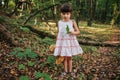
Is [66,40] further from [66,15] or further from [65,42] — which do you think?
[66,15]

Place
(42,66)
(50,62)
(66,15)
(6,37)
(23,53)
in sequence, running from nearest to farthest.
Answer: (66,15)
(42,66)
(50,62)
(23,53)
(6,37)

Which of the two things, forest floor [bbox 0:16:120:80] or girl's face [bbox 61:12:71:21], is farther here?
forest floor [bbox 0:16:120:80]

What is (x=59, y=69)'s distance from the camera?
20.5ft

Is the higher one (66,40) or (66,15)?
(66,15)

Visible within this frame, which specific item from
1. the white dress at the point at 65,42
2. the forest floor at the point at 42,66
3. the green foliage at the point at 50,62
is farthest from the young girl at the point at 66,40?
the green foliage at the point at 50,62

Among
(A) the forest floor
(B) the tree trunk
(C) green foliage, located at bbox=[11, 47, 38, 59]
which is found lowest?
(A) the forest floor

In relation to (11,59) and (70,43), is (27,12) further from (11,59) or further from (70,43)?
(70,43)

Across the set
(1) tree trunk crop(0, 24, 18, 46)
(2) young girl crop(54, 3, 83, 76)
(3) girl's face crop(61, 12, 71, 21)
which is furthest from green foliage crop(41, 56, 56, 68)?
(1) tree trunk crop(0, 24, 18, 46)

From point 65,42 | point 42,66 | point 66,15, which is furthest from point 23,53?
point 66,15

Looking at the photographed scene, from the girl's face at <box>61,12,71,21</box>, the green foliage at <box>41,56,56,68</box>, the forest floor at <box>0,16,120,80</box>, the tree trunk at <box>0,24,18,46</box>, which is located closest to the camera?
the girl's face at <box>61,12,71,21</box>

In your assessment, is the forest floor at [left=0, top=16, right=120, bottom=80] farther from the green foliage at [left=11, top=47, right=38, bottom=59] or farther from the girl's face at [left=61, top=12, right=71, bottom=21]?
the girl's face at [left=61, top=12, right=71, bottom=21]

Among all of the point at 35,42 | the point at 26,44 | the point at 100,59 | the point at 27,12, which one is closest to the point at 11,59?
the point at 26,44

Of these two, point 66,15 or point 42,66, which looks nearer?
point 66,15

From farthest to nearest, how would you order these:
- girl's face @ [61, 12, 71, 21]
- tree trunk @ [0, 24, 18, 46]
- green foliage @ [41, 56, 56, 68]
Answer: tree trunk @ [0, 24, 18, 46] < green foliage @ [41, 56, 56, 68] < girl's face @ [61, 12, 71, 21]
